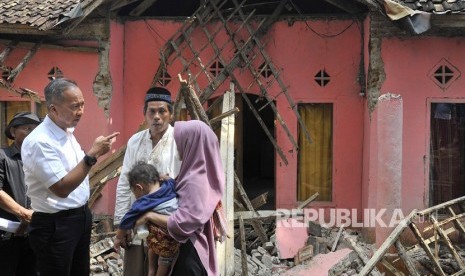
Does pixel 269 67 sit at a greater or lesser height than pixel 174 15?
lesser

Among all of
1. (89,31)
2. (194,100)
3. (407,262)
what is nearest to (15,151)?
(194,100)

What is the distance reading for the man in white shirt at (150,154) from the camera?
3.68 meters

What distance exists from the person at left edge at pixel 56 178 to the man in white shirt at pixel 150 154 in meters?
0.33

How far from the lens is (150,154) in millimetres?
3812

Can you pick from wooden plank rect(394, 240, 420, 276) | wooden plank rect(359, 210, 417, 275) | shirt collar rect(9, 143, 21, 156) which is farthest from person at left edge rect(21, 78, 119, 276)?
wooden plank rect(394, 240, 420, 276)

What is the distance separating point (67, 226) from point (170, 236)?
28.9 inches

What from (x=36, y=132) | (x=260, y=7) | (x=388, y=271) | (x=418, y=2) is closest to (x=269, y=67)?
(x=260, y=7)

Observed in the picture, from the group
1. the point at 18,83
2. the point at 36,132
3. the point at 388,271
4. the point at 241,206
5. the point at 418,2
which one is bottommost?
the point at 388,271

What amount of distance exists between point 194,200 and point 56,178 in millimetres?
860

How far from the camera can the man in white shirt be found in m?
3.68

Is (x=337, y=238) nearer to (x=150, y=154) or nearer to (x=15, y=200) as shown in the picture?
(x=150, y=154)

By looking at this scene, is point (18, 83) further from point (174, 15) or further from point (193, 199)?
point (193, 199)

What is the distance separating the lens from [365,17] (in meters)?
8.32

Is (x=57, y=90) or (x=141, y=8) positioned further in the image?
(x=141, y=8)
